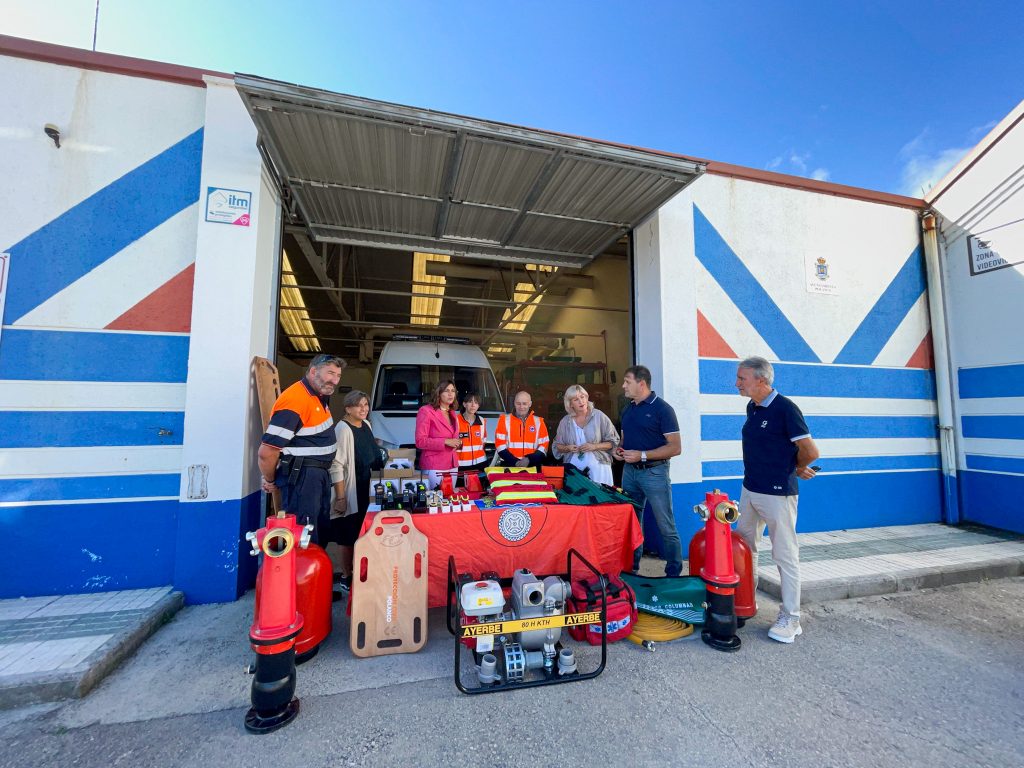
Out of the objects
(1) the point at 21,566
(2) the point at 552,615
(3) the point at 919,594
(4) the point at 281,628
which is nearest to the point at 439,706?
(2) the point at 552,615

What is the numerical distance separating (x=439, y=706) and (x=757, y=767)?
1455 millimetres

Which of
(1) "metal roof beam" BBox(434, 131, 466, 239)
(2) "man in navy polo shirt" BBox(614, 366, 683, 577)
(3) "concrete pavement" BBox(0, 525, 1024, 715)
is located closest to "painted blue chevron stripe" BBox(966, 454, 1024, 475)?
(3) "concrete pavement" BBox(0, 525, 1024, 715)

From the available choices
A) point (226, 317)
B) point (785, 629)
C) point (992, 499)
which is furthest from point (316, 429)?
point (992, 499)

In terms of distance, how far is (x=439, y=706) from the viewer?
2.27 meters

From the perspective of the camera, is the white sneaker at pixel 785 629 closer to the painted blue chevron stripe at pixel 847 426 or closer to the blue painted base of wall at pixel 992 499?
the painted blue chevron stripe at pixel 847 426

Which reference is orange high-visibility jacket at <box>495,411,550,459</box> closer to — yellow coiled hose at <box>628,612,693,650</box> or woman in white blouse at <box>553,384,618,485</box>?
woman in white blouse at <box>553,384,618,485</box>

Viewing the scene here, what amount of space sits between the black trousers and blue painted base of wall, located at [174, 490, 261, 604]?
80 centimetres

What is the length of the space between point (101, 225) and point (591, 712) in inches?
191

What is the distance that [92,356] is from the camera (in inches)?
137

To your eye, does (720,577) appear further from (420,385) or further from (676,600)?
(420,385)

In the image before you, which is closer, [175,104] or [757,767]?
[757,767]

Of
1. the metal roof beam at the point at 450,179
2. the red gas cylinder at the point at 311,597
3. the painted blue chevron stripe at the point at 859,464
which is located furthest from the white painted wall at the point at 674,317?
the red gas cylinder at the point at 311,597

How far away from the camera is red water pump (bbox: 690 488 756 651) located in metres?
2.83

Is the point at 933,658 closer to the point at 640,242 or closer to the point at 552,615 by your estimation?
the point at 552,615
